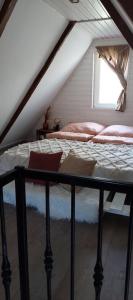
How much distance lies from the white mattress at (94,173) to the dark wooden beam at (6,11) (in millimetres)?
1556

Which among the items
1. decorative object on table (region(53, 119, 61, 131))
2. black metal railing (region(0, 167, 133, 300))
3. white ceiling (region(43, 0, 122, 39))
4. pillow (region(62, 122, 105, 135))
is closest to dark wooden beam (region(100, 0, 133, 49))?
white ceiling (region(43, 0, 122, 39))

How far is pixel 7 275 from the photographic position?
123 centimetres

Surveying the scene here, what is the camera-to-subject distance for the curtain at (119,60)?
4.91 m

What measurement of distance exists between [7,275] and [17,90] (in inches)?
126

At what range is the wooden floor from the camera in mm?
1888

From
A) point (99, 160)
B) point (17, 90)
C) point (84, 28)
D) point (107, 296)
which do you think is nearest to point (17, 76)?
point (17, 90)

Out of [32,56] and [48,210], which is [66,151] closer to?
[32,56]

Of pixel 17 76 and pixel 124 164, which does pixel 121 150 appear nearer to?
pixel 124 164

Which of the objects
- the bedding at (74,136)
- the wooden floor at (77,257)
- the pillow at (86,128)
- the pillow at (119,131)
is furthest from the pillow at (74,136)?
the wooden floor at (77,257)

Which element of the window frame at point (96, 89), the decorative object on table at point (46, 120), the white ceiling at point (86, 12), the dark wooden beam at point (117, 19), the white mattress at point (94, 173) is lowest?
the white mattress at point (94, 173)

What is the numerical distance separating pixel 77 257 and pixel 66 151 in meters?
1.61

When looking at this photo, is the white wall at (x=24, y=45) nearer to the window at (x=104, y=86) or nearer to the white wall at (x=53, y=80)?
the white wall at (x=53, y=80)

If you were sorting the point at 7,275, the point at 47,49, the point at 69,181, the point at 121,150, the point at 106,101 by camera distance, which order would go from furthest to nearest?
the point at 106,101
the point at 47,49
the point at 121,150
the point at 7,275
the point at 69,181

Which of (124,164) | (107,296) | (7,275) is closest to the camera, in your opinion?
(7,275)
